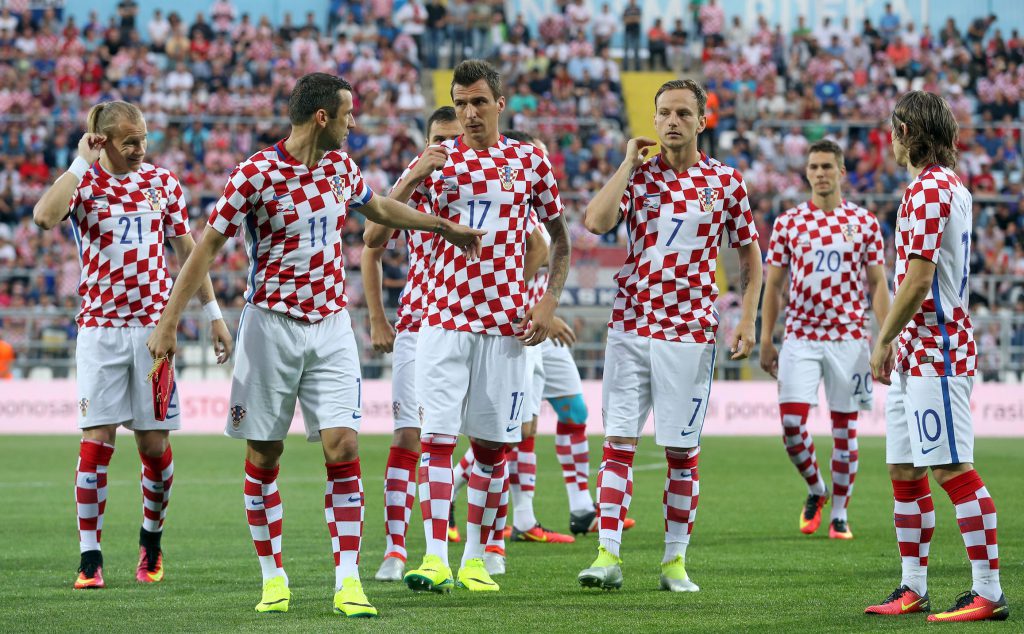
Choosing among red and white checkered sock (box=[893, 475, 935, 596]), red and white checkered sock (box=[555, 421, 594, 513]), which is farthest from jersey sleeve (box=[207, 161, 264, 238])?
red and white checkered sock (box=[555, 421, 594, 513])

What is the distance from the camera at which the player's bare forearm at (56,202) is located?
6.83 metres

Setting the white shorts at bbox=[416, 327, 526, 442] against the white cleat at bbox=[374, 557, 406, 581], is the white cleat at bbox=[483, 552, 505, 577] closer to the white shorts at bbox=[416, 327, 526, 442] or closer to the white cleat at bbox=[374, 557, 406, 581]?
the white cleat at bbox=[374, 557, 406, 581]

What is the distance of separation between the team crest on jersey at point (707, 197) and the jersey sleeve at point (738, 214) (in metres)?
0.11

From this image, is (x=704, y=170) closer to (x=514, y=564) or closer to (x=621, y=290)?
(x=621, y=290)

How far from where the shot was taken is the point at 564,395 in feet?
32.9

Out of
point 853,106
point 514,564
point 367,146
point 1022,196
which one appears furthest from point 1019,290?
point 514,564

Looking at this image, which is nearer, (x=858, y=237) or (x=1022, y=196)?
(x=858, y=237)

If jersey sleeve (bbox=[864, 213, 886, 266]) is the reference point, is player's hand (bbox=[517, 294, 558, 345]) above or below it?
below

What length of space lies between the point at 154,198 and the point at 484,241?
196cm

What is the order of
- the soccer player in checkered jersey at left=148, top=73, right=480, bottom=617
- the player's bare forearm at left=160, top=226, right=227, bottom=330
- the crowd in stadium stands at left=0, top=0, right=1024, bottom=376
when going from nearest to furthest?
the player's bare forearm at left=160, top=226, right=227, bottom=330 → the soccer player in checkered jersey at left=148, top=73, right=480, bottom=617 → the crowd in stadium stands at left=0, top=0, right=1024, bottom=376

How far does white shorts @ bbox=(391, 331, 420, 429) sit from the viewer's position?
25.2ft

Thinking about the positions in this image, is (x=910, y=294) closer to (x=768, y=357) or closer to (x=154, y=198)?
(x=768, y=357)

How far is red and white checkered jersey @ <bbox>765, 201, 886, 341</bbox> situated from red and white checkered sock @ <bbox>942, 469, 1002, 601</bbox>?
4008 millimetres

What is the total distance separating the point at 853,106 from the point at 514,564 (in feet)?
78.8
